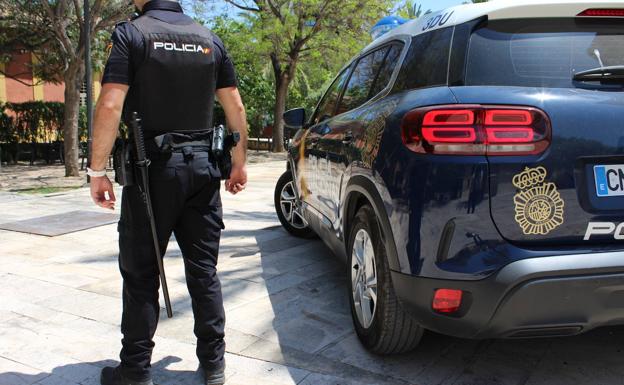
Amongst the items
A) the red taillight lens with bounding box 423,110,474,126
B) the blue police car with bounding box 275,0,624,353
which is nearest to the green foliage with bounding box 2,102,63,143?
the blue police car with bounding box 275,0,624,353

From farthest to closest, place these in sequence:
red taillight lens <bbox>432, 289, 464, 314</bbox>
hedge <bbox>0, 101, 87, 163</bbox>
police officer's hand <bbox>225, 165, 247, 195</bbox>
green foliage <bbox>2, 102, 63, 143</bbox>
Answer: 1. green foliage <bbox>2, 102, 63, 143</bbox>
2. hedge <bbox>0, 101, 87, 163</bbox>
3. police officer's hand <bbox>225, 165, 247, 195</bbox>
4. red taillight lens <bbox>432, 289, 464, 314</bbox>

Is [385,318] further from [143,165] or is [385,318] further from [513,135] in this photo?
[143,165]

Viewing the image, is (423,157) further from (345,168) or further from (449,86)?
(345,168)

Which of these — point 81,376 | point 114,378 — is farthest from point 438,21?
point 81,376

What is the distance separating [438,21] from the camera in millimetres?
2877

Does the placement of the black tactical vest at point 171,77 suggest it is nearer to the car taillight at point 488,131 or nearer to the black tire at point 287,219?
the car taillight at point 488,131

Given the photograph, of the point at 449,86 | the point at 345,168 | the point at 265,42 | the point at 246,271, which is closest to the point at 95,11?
the point at 265,42

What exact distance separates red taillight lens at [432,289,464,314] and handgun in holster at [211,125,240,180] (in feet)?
3.90

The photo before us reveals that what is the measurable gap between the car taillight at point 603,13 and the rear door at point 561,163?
8.5 inches

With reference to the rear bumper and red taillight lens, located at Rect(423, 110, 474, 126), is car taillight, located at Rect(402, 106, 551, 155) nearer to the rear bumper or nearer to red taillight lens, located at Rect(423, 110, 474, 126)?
red taillight lens, located at Rect(423, 110, 474, 126)

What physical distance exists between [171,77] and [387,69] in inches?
52.7

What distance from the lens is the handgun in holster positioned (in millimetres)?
2752

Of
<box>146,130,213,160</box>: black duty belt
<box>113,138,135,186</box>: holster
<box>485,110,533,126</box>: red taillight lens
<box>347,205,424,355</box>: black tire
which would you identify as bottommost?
<box>347,205,424,355</box>: black tire

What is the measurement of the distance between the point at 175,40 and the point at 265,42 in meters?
14.6
